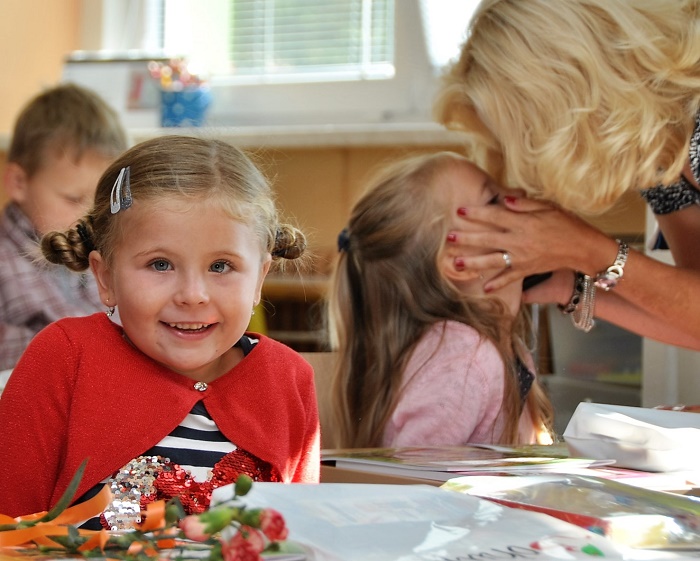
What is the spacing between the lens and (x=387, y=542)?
1.59 feet

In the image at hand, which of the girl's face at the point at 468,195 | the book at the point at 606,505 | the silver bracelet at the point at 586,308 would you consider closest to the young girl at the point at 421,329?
the girl's face at the point at 468,195

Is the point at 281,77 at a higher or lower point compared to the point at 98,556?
higher

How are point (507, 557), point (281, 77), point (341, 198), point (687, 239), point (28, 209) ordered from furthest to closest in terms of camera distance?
point (281, 77) < point (341, 198) < point (28, 209) < point (687, 239) < point (507, 557)

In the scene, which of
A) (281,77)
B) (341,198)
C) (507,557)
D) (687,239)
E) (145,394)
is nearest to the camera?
(507,557)

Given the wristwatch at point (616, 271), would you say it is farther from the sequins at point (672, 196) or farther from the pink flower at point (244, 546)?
the pink flower at point (244, 546)

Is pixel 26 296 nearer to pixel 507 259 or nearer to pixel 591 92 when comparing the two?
pixel 507 259

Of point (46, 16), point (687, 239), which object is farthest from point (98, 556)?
point (46, 16)

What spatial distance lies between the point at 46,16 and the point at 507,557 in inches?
121

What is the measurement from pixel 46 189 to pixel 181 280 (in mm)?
1120

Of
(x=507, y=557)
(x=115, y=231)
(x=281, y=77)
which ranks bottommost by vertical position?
(x=507, y=557)

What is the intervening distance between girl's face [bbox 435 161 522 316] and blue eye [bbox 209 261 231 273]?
0.63 metres

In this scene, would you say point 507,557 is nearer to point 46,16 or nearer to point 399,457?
point 399,457

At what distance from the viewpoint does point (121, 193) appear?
2.83 ft

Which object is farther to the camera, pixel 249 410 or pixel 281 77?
pixel 281 77
